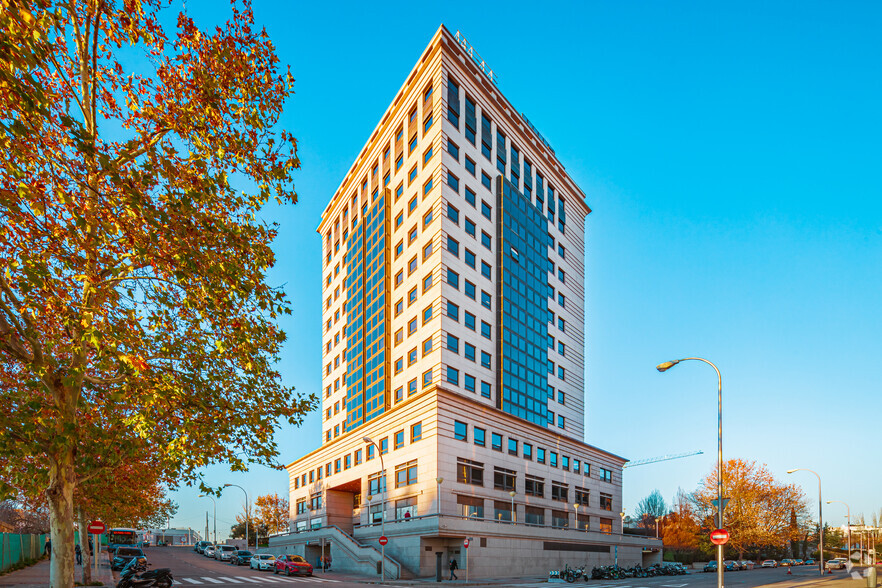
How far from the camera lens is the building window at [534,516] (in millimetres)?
50787

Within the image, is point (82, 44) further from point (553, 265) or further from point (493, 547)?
point (553, 265)

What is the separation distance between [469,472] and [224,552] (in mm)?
36962

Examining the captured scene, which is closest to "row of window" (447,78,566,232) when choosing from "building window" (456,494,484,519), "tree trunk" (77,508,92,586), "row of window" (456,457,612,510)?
"row of window" (456,457,612,510)

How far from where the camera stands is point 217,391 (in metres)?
12.4

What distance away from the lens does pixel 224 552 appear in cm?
6544

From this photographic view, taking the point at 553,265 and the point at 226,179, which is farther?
the point at 553,265

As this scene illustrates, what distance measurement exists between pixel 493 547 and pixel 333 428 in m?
33.0

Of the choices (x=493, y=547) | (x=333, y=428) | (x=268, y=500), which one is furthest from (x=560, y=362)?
(x=268, y=500)

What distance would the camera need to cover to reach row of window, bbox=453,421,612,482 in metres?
45.8

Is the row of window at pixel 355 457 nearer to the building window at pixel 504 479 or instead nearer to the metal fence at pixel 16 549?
the building window at pixel 504 479

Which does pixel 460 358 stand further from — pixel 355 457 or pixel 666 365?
pixel 666 365

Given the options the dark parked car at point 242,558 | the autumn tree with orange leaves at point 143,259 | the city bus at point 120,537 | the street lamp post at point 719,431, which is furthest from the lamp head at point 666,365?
the city bus at point 120,537

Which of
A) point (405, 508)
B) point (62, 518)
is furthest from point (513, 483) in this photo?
point (62, 518)

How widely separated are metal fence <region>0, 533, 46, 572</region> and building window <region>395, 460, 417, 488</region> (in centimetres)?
2661
